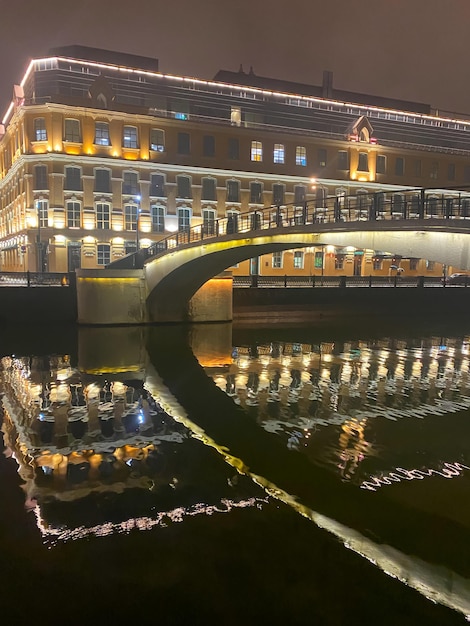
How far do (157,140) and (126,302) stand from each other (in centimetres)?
2175

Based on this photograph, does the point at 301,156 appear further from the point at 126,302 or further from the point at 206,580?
the point at 206,580

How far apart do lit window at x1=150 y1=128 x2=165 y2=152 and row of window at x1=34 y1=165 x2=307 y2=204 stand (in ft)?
8.12

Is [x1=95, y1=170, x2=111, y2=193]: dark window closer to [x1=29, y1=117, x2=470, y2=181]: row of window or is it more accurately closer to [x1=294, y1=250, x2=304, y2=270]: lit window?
[x1=29, y1=117, x2=470, y2=181]: row of window

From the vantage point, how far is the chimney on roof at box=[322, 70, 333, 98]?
2254 inches

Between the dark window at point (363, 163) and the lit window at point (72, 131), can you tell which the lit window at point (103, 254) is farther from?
the dark window at point (363, 163)

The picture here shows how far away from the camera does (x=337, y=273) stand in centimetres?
5034

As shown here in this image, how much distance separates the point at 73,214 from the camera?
41.5 metres

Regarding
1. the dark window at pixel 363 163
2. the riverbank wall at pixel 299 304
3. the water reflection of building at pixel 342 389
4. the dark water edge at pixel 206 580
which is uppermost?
the dark window at pixel 363 163

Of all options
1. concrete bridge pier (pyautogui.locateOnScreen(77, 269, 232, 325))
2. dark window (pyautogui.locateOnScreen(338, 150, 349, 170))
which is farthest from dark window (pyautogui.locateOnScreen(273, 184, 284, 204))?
concrete bridge pier (pyautogui.locateOnScreen(77, 269, 232, 325))

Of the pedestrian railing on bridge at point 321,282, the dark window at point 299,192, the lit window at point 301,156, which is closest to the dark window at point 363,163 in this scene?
the lit window at point 301,156

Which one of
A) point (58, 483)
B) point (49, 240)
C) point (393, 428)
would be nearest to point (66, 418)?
point (58, 483)

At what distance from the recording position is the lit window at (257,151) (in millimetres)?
46912

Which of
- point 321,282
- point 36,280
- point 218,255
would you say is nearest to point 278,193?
point 321,282

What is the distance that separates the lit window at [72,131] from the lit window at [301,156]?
21.6m
